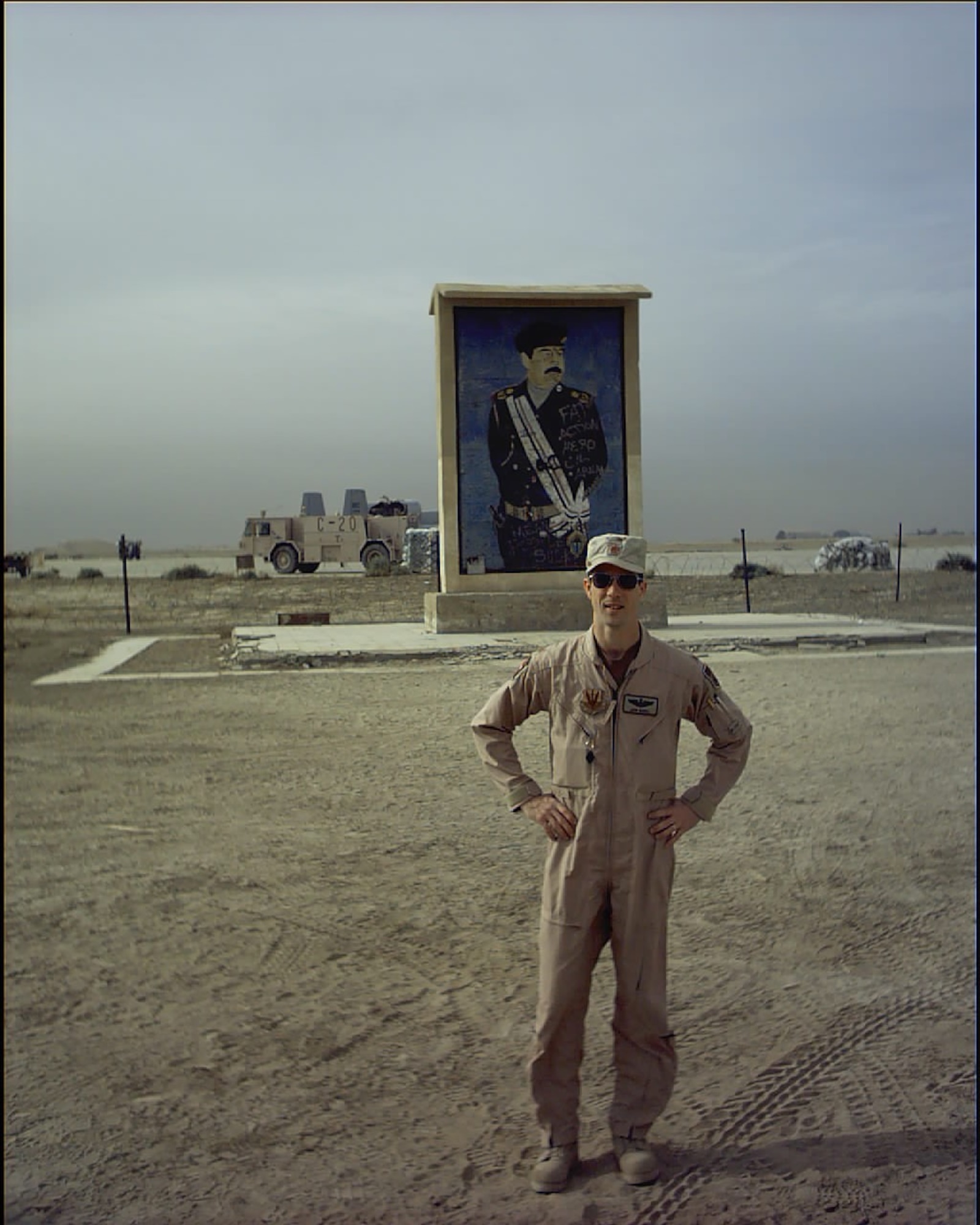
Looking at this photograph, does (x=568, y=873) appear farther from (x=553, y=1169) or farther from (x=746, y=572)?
(x=746, y=572)

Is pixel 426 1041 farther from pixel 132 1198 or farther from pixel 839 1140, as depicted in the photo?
pixel 839 1140

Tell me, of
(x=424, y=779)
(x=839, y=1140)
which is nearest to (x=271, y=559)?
(x=424, y=779)

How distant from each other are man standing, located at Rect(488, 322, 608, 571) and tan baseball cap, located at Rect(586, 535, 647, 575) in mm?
7690

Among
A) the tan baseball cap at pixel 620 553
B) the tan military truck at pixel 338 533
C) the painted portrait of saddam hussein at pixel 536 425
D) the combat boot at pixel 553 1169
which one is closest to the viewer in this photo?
the tan baseball cap at pixel 620 553

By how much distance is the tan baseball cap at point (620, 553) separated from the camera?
217 cm

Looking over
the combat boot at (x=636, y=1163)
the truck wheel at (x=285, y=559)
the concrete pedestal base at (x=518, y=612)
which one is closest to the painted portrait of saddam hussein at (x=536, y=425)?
the concrete pedestal base at (x=518, y=612)

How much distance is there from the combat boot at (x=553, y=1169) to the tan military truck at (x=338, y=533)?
214 cm

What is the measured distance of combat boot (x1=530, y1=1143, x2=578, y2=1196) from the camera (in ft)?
7.67

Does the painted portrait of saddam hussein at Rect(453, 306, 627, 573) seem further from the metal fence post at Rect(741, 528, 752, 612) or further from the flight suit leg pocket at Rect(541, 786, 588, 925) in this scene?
the flight suit leg pocket at Rect(541, 786, 588, 925)

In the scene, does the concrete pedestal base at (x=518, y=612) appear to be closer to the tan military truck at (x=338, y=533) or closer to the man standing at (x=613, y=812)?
the tan military truck at (x=338, y=533)

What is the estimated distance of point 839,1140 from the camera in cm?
253

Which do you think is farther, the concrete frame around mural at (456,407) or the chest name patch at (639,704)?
the concrete frame around mural at (456,407)

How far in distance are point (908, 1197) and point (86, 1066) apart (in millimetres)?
1969

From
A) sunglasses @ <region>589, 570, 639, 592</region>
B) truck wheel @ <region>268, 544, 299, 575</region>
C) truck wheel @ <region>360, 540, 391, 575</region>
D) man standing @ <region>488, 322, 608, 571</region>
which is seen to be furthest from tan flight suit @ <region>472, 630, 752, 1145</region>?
man standing @ <region>488, 322, 608, 571</region>
